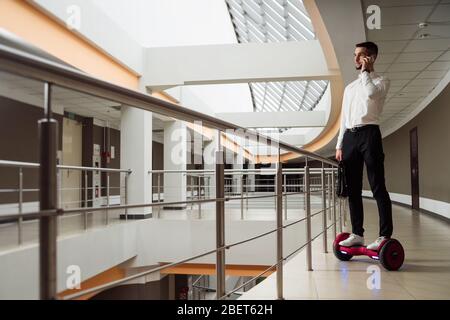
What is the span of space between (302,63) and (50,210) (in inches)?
197

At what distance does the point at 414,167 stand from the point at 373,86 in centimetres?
635

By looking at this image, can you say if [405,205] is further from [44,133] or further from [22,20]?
[44,133]

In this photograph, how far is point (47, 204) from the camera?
573 mm

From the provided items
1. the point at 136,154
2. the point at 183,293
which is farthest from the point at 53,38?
the point at 183,293

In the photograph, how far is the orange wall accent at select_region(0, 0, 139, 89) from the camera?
3.12 metres

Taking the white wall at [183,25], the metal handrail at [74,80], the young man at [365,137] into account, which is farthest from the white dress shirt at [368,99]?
the white wall at [183,25]

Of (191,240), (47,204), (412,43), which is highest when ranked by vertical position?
(412,43)

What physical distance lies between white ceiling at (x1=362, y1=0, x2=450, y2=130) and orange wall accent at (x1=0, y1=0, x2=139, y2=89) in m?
2.11

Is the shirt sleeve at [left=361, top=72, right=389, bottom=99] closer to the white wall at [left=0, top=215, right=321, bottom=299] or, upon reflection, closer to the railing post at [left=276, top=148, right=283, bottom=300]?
the railing post at [left=276, top=148, right=283, bottom=300]

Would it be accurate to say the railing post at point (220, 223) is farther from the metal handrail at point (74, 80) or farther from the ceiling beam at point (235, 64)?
the ceiling beam at point (235, 64)

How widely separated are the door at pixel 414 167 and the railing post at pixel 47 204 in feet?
25.0

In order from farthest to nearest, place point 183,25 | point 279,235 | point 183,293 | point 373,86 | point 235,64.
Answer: point 183,293
point 183,25
point 235,64
point 373,86
point 279,235

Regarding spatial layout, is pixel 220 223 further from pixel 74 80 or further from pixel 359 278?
pixel 359 278

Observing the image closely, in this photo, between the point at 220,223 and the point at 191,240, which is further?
the point at 191,240
